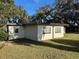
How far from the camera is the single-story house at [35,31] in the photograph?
26703 mm

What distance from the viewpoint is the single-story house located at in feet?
87.6

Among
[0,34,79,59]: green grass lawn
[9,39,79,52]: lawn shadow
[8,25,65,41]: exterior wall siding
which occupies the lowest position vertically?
[0,34,79,59]: green grass lawn

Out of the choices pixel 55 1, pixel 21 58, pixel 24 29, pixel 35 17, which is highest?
pixel 55 1

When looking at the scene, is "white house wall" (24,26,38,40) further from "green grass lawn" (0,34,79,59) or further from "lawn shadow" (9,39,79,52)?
"green grass lawn" (0,34,79,59)

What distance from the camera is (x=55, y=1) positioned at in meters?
42.9

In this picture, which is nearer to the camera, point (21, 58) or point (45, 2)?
point (21, 58)

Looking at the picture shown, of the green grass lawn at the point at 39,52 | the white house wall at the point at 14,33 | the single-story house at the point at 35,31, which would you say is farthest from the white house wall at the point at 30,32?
the green grass lawn at the point at 39,52

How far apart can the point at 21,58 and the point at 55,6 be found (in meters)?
31.9

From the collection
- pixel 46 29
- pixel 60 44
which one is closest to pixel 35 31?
pixel 46 29

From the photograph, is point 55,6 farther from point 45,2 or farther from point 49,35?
point 49,35

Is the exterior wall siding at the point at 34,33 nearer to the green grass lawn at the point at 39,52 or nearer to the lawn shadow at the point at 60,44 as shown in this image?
the lawn shadow at the point at 60,44

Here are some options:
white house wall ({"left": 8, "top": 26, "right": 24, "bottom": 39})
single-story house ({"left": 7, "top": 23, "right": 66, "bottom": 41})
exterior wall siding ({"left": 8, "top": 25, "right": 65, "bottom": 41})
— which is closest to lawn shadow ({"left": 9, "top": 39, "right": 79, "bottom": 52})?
exterior wall siding ({"left": 8, "top": 25, "right": 65, "bottom": 41})

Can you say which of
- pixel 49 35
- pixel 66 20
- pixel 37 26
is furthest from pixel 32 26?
pixel 66 20

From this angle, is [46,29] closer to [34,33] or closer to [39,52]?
[34,33]
